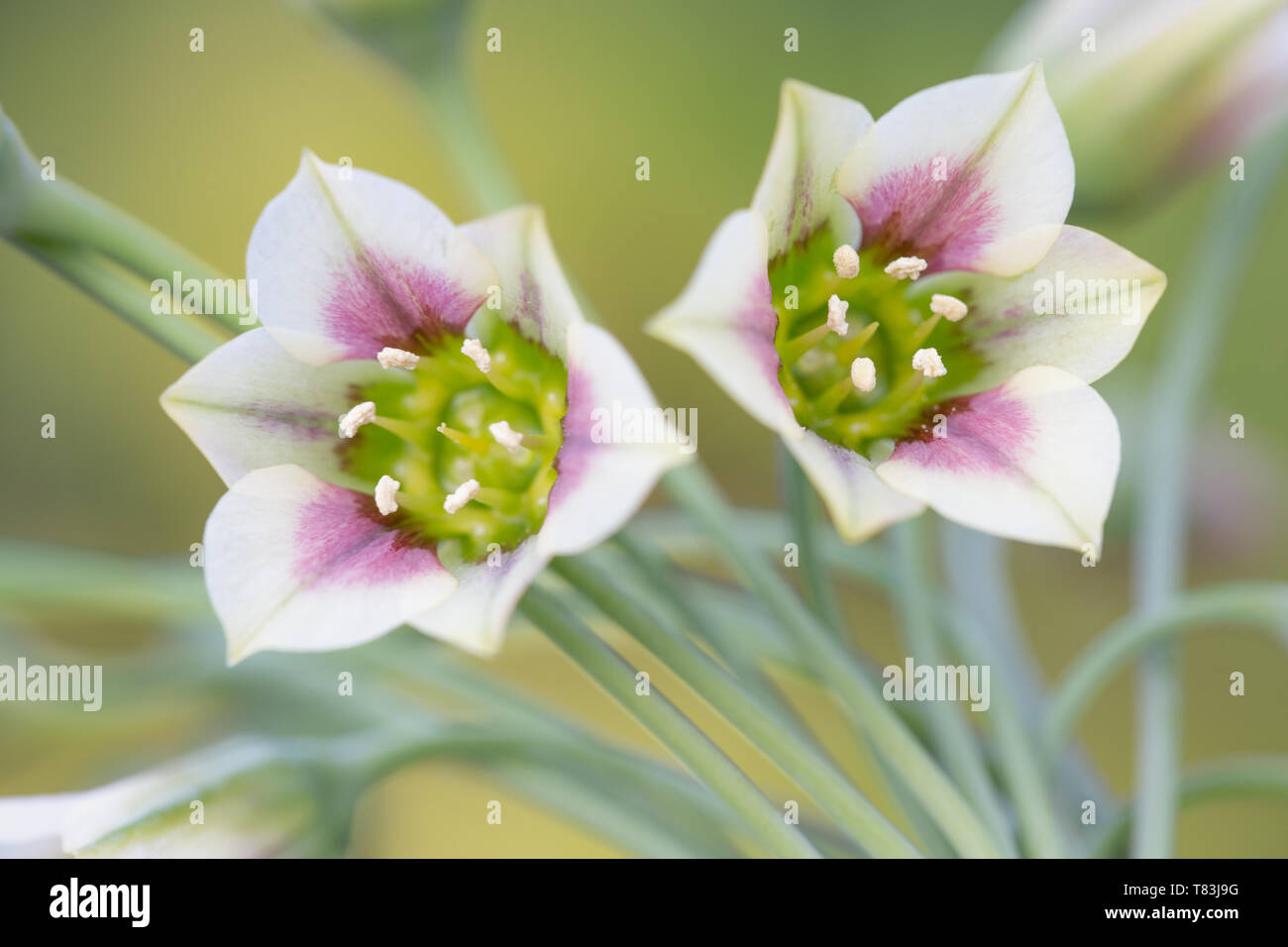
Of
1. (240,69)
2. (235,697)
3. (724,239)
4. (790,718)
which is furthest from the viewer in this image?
(240,69)

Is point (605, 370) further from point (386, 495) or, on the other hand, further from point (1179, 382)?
point (1179, 382)

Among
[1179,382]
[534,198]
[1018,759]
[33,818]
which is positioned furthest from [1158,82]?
[534,198]

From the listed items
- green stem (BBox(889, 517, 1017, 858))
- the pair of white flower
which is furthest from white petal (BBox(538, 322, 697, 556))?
green stem (BBox(889, 517, 1017, 858))

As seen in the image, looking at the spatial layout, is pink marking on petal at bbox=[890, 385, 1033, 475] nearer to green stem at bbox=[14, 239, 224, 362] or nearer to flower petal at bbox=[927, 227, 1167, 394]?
flower petal at bbox=[927, 227, 1167, 394]

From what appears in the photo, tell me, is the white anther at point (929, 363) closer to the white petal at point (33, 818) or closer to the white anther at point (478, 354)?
the white anther at point (478, 354)

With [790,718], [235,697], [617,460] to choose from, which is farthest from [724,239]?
[235,697]

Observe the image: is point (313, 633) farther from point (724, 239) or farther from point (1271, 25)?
point (1271, 25)
